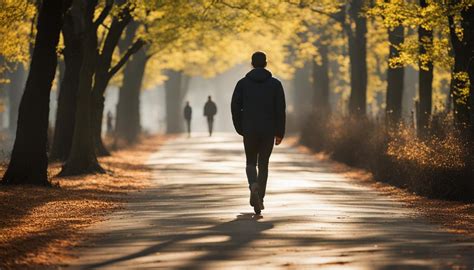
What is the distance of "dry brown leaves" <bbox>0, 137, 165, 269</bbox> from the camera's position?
37.6ft

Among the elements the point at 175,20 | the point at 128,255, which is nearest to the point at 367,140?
the point at 175,20

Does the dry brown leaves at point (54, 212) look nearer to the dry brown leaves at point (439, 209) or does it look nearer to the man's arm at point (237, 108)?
the man's arm at point (237, 108)

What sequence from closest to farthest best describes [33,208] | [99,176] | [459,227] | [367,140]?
[459,227]
[33,208]
[99,176]
[367,140]

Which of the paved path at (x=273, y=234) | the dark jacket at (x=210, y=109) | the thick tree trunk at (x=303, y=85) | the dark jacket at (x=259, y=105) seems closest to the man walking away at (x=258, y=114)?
the dark jacket at (x=259, y=105)

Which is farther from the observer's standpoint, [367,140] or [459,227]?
[367,140]

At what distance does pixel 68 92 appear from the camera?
98.7ft

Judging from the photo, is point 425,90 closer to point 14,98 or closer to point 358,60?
point 358,60

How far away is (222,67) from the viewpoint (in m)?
70.5

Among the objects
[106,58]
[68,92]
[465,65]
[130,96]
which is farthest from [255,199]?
[130,96]

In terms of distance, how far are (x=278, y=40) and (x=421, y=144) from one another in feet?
119

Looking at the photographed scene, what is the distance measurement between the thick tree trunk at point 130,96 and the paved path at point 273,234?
27.4m

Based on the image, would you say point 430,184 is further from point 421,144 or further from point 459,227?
point 459,227

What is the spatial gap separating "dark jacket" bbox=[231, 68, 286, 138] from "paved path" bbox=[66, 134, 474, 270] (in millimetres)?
1153

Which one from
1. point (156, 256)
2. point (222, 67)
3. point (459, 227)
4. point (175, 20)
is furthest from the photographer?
point (222, 67)
